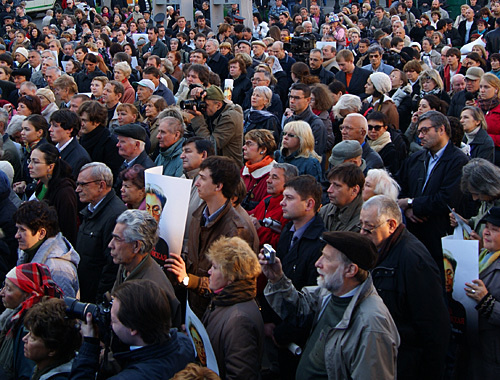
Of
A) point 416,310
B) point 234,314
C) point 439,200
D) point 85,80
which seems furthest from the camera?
point 85,80

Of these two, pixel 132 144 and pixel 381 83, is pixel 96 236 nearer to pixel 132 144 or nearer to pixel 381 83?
pixel 132 144

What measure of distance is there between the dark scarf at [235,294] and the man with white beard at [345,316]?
0.12m

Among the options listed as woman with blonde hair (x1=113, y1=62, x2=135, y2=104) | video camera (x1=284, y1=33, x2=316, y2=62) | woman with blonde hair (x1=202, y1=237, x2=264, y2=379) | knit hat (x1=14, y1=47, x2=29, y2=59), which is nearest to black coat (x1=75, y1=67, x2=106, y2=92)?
woman with blonde hair (x1=113, y1=62, x2=135, y2=104)

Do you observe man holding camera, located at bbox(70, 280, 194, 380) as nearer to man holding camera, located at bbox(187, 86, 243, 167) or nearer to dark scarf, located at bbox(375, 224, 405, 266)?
dark scarf, located at bbox(375, 224, 405, 266)

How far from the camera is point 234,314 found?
3107mm

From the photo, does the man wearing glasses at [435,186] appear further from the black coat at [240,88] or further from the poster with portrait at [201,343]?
the black coat at [240,88]

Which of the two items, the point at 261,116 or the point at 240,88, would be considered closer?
the point at 261,116

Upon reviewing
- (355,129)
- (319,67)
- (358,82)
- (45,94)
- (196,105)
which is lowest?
(358,82)

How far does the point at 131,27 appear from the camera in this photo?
16.7m

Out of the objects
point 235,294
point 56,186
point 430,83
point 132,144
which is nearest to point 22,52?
point 132,144

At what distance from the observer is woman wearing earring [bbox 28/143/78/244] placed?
515 cm

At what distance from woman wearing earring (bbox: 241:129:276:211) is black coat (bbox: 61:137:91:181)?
70.9 inches

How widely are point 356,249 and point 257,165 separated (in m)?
2.53

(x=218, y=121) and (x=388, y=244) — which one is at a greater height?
(x=388, y=244)
